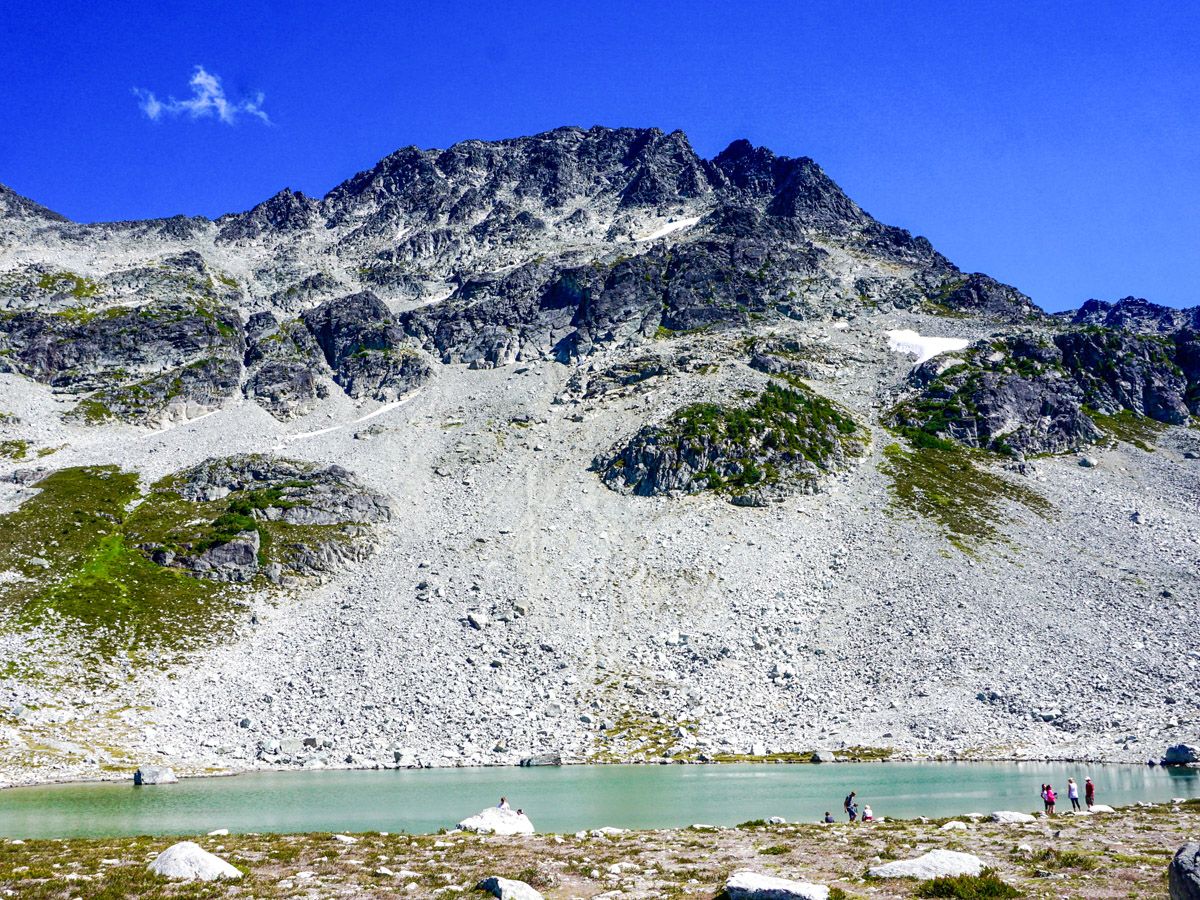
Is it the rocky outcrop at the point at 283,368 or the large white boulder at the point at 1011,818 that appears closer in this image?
the large white boulder at the point at 1011,818

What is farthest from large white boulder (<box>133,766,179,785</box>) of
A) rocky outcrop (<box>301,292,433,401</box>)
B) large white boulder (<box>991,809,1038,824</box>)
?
rocky outcrop (<box>301,292,433,401</box>)

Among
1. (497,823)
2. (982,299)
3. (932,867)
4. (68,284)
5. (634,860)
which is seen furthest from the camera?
(68,284)

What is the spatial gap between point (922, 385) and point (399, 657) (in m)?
94.8

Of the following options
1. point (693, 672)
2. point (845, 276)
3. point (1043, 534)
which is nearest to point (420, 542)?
point (693, 672)

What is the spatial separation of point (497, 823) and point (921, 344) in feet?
446

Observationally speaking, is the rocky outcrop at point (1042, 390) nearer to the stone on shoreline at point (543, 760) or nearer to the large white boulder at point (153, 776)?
the stone on shoreline at point (543, 760)

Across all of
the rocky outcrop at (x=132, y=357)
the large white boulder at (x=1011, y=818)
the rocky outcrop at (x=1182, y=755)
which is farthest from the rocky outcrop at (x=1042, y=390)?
the rocky outcrop at (x=132, y=357)

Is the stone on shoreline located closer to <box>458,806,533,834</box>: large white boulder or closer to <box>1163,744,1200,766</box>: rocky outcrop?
<box>458,806,533,834</box>: large white boulder

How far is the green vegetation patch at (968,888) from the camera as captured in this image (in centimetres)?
1523

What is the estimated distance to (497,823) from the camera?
95.4 feet

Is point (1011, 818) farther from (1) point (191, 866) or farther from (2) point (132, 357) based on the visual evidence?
(2) point (132, 357)

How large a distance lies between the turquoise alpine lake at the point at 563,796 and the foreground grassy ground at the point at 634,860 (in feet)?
20.7

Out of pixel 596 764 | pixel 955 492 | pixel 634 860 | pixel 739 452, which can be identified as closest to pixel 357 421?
pixel 739 452

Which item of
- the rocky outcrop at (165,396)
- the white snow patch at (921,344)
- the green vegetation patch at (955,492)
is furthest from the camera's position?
the white snow patch at (921,344)
